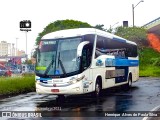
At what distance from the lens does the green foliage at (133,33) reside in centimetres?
5519

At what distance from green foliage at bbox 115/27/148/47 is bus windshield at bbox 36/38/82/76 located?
3927 cm

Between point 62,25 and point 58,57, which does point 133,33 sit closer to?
point 62,25

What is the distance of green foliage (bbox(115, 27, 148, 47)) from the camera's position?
5519cm

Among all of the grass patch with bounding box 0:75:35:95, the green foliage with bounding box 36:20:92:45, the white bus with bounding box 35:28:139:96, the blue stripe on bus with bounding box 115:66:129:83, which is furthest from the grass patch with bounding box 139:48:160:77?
the white bus with bounding box 35:28:139:96

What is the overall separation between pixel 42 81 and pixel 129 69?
30.5ft

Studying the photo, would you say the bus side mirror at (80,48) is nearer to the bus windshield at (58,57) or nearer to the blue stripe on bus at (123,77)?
the bus windshield at (58,57)

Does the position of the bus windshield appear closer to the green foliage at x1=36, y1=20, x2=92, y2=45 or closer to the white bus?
the white bus

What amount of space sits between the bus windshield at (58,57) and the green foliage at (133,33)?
39.3 m

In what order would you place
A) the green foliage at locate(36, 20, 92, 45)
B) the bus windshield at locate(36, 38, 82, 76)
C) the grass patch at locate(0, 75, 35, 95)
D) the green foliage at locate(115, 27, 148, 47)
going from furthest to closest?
the green foliage at locate(36, 20, 92, 45)
the green foliage at locate(115, 27, 148, 47)
the grass patch at locate(0, 75, 35, 95)
the bus windshield at locate(36, 38, 82, 76)

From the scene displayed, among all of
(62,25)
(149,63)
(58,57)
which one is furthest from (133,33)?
(58,57)

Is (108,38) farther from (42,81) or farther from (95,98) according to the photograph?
(42,81)

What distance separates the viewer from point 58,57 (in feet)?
51.4

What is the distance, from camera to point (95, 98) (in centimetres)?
1706

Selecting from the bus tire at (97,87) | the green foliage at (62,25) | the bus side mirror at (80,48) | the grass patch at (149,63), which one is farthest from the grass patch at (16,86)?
the green foliage at (62,25)
